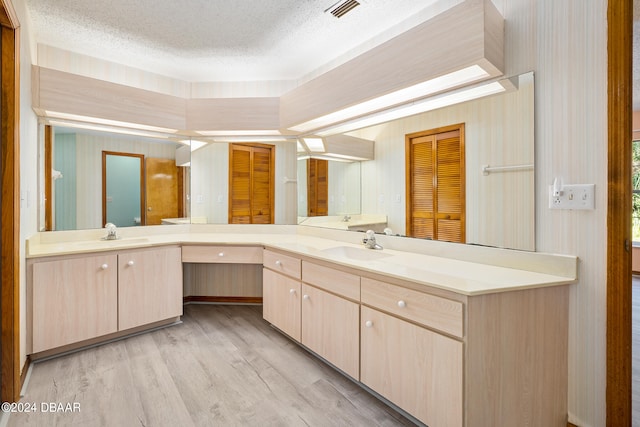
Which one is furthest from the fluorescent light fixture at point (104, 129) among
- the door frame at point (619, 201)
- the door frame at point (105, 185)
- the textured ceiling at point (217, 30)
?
the door frame at point (619, 201)

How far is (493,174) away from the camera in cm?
174

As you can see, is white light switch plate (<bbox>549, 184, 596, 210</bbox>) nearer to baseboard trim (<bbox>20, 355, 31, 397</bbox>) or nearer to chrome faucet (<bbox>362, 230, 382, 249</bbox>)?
chrome faucet (<bbox>362, 230, 382, 249</bbox>)

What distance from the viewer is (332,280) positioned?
1951 mm

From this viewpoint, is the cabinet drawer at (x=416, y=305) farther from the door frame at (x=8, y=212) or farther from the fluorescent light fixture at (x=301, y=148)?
the door frame at (x=8, y=212)

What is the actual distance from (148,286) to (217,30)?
2.16 m

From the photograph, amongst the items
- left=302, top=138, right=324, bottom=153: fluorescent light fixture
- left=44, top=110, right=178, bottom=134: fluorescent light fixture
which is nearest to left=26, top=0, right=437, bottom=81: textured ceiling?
left=44, top=110, right=178, bottom=134: fluorescent light fixture

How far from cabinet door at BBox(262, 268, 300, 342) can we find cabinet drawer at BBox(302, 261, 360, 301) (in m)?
0.18

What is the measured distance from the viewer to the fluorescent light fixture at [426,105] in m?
1.75

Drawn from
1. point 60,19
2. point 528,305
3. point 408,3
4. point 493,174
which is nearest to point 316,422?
point 528,305

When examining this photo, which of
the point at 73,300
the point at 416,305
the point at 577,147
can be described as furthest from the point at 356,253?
the point at 73,300

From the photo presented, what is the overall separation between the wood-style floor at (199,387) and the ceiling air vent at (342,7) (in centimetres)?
246

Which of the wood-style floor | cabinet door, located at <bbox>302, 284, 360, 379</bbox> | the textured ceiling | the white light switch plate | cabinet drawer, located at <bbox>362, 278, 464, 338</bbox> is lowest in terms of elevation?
the wood-style floor

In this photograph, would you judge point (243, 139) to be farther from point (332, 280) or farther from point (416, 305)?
point (416, 305)

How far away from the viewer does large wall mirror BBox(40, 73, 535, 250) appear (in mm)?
1652
